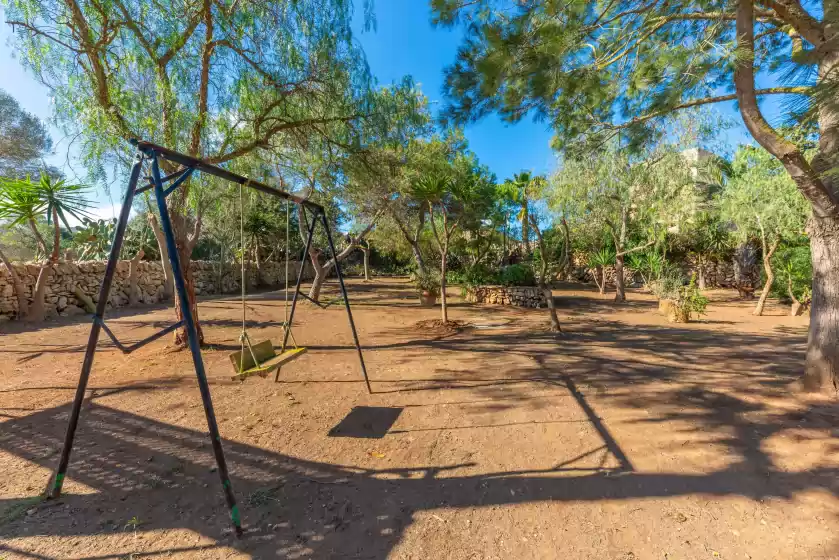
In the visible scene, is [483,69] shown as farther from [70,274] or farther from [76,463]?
[70,274]

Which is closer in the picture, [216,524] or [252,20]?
[216,524]

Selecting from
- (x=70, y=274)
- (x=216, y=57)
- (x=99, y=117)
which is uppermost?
(x=216, y=57)

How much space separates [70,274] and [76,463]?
366 inches

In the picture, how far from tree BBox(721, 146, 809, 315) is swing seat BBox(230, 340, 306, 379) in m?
12.3

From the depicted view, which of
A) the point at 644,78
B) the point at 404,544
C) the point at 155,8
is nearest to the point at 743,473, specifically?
the point at 404,544

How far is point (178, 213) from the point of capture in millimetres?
5441

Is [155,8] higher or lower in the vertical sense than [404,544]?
higher

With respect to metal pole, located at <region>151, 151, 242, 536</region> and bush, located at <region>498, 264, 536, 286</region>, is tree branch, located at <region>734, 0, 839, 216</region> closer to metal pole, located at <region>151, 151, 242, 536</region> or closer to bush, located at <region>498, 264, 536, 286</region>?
metal pole, located at <region>151, 151, 242, 536</region>

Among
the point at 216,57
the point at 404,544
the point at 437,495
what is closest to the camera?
the point at 404,544

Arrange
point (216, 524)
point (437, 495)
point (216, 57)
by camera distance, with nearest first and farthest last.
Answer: point (216, 524), point (437, 495), point (216, 57)

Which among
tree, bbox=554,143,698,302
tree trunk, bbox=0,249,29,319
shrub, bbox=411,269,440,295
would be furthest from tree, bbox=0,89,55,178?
tree, bbox=554,143,698,302

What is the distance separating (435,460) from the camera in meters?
2.78

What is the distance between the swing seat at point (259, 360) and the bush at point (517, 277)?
1100cm

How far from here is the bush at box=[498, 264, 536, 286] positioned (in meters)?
14.0
